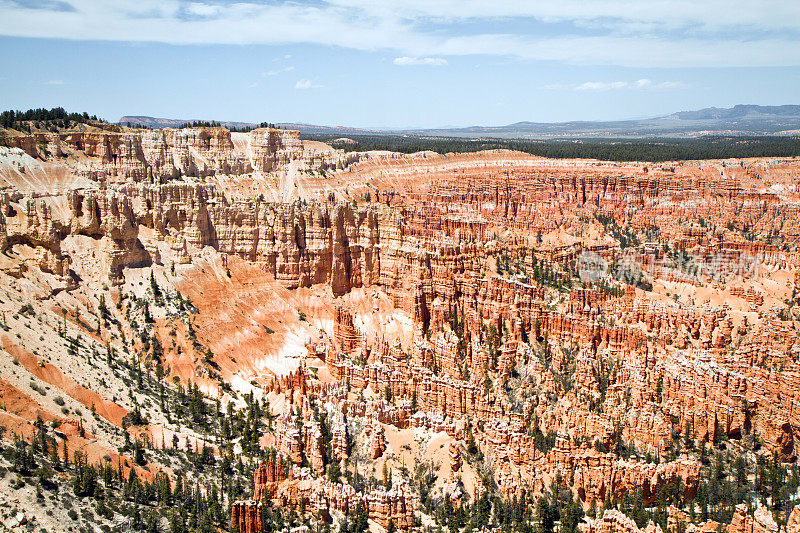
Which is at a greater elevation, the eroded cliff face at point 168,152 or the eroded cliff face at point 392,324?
the eroded cliff face at point 168,152

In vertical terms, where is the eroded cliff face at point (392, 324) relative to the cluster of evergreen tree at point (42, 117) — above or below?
below

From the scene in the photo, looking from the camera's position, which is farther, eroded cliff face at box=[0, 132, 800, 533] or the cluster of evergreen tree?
the cluster of evergreen tree

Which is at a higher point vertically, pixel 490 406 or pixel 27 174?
pixel 27 174

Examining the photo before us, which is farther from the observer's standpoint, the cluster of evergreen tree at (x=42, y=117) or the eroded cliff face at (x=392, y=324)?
the cluster of evergreen tree at (x=42, y=117)

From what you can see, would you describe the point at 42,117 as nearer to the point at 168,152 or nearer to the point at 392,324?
the point at 168,152

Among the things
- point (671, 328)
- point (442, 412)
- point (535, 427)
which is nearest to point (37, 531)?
A: point (442, 412)

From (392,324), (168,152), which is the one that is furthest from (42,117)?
(392,324)

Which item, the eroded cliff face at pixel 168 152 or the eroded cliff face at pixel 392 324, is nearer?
the eroded cliff face at pixel 392 324

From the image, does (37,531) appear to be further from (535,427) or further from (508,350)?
(508,350)

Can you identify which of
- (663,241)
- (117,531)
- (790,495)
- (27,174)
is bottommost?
(790,495)
